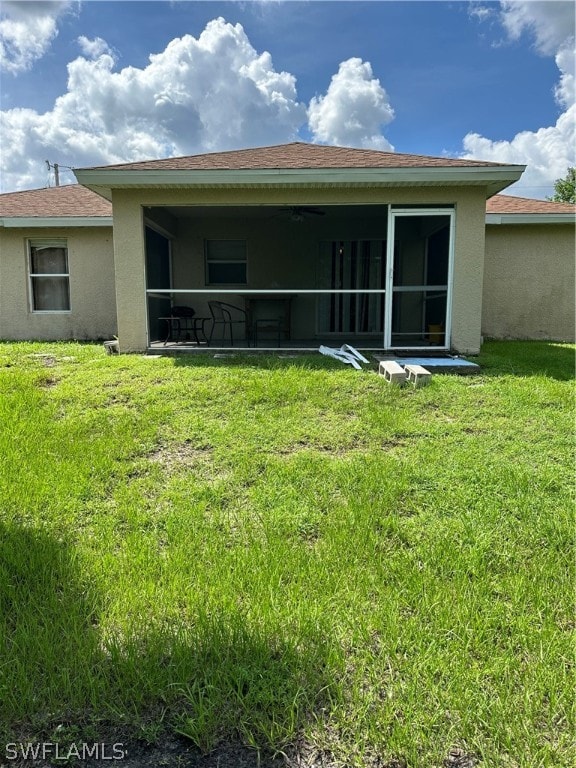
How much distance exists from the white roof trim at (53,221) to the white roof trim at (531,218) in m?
7.75

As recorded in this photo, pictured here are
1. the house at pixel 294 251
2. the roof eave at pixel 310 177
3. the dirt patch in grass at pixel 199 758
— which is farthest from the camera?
the house at pixel 294 251

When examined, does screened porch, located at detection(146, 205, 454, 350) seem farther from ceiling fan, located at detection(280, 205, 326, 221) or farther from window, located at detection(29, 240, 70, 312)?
window, located at detection(29, 240, 70, 312)

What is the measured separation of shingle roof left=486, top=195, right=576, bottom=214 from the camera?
9845 millimetres

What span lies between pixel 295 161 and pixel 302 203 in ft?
2.41

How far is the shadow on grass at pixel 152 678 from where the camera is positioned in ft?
5.22

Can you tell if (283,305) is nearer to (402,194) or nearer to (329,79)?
(402,194)

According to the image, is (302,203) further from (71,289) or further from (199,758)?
(199,758)

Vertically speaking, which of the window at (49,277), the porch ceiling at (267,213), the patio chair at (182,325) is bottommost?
the patio chair at (182,325)

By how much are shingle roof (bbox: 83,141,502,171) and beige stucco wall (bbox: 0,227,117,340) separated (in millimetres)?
3123

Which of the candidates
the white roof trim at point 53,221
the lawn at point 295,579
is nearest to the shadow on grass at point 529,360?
the lawn at point 295,579

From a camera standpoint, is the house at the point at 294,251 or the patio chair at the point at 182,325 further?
the patio chair at the point at 182,325

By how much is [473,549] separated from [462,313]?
561 centimetres

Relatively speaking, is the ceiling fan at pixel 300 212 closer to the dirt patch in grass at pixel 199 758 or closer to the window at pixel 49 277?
the window at pixel 49 277

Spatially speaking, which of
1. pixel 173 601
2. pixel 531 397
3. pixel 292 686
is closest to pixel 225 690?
pixel 292 686
